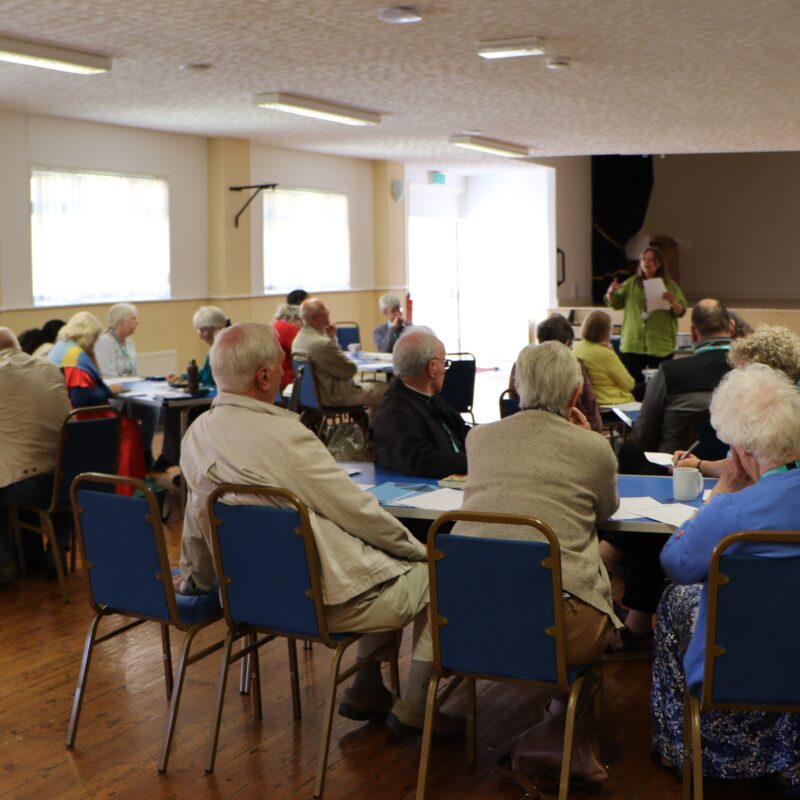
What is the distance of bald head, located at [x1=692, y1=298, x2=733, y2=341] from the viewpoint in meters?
5.01

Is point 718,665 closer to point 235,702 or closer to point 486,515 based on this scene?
point 486,515

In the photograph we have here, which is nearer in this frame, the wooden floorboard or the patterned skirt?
the patterned skirt

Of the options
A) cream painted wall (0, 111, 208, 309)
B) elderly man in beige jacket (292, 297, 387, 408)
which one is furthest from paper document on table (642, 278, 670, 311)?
cream painted wall (0, 111, 208, 309)

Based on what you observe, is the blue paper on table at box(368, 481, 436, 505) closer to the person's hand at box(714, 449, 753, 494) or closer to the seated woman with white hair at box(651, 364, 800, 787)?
the seated woman with white hair at box(651, 364, 800, 787)

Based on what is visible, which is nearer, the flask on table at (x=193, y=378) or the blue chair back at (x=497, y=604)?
the blue chair back at (x=497, y=604)

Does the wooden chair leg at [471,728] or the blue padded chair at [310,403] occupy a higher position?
the blue padded chair at [310,403]

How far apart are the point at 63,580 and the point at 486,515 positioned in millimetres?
3001

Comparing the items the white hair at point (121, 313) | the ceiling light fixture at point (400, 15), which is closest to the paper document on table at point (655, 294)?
the ceiling light fixture at point (400, 15)

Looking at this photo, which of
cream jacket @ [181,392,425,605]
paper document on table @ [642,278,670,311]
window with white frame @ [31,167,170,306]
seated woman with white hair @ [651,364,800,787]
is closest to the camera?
seated woman with white hair @ [651,364,800,787]

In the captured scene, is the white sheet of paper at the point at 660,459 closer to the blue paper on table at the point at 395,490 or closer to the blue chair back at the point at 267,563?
the blue paper on table at the point at 395,490

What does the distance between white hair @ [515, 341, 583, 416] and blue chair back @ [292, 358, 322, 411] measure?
4.42m

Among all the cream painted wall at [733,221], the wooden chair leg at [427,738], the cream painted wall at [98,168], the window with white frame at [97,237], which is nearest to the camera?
the wooden chair leg at [427,738]

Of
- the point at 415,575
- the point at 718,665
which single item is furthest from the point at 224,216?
the point at 718,665

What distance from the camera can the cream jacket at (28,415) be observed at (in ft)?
16.1
